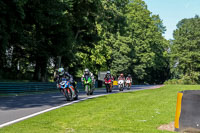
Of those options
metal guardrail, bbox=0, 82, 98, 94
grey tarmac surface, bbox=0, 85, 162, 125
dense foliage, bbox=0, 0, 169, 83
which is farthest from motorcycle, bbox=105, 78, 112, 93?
grey tarmac surface, bbox=0, 85, 162, 125

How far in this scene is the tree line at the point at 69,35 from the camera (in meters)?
25.0

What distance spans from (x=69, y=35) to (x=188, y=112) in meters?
25.4

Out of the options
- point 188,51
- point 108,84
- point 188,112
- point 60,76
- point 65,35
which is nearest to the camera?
point 188,112

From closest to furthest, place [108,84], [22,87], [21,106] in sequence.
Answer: [21,106], [22,87], [108,84]

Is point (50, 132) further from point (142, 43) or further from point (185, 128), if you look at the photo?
point (142, 43)

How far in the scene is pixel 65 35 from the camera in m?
31.9

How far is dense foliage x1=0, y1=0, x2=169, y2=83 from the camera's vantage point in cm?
2497

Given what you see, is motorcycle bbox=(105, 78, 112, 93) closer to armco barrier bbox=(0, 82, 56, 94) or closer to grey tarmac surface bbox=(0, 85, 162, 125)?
armco barrier bbox=(0, 82, 56, 94)

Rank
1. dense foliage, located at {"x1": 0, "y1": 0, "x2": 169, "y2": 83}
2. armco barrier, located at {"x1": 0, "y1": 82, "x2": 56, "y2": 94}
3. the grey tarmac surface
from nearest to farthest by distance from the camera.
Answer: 1. the grey tarmac surface
2. dense foliage, located at {"x1": 0, "y1": 0, "x2": 169, "y2": 83}
3. armco barrier, located at {"x1": 0, "y1": 82, "x2": 56, "y2": 94}

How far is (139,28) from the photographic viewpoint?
68.7 metres

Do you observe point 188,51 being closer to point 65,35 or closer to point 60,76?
point 65,35

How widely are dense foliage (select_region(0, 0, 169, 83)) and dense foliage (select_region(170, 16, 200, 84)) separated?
12.3 m

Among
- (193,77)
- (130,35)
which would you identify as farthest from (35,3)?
(193,77)

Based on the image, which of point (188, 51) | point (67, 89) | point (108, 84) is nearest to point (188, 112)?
point (67, 89)
